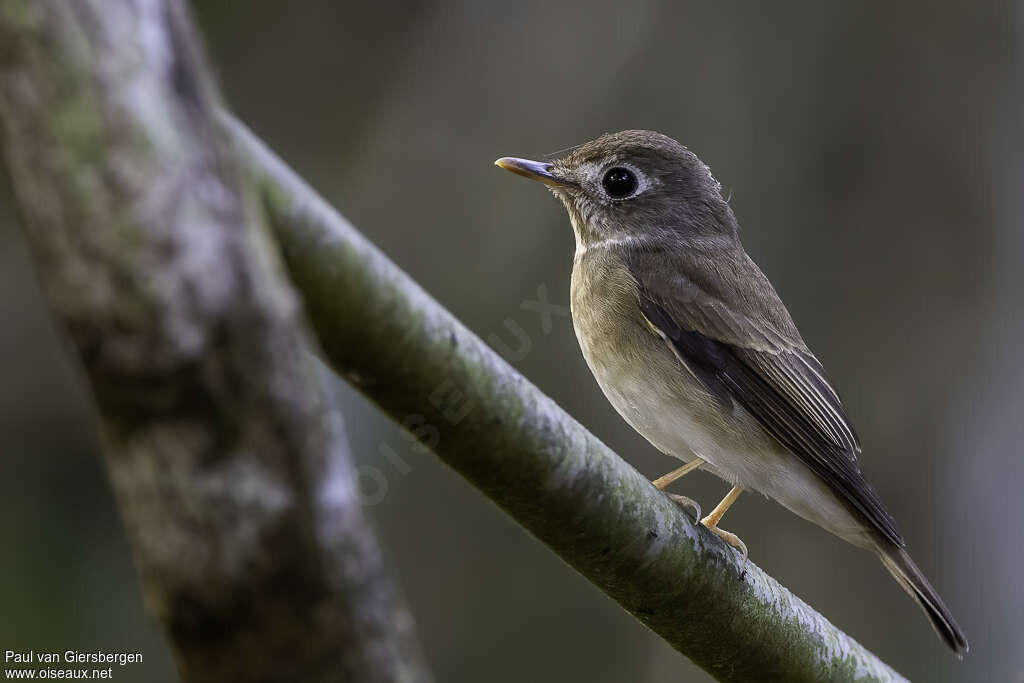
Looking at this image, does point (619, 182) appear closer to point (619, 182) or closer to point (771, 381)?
point (619, 182)

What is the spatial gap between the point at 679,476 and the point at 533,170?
5.64 ft

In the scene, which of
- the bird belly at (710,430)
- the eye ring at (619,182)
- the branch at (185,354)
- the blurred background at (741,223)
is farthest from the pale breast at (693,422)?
the branch at (185,354)

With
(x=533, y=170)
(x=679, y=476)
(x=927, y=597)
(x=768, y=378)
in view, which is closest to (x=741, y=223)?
(x=533, y=170)

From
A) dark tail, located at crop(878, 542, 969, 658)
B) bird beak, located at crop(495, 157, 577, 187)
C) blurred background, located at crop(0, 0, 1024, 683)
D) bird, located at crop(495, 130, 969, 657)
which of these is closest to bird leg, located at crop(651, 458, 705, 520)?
bird, located at crop(495, 130, 969, 657)

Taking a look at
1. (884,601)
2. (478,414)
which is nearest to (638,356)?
(478,414)

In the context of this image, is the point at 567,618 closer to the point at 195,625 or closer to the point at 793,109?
the point at 793,109

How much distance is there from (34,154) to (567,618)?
6746 mm

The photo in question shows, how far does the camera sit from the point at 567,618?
7984 millimetres

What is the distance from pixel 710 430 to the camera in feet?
15.7

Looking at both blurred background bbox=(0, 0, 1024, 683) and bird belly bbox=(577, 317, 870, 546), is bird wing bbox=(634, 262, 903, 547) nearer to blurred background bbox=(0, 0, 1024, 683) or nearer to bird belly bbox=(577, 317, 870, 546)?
Result: bird belly bbox=(577, 317, 870, 546)

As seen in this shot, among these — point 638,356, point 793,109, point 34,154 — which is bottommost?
point 34,154

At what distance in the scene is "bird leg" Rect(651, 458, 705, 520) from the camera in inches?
155

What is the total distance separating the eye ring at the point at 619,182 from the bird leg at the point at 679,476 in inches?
54.8

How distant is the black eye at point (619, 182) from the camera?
5676mm
